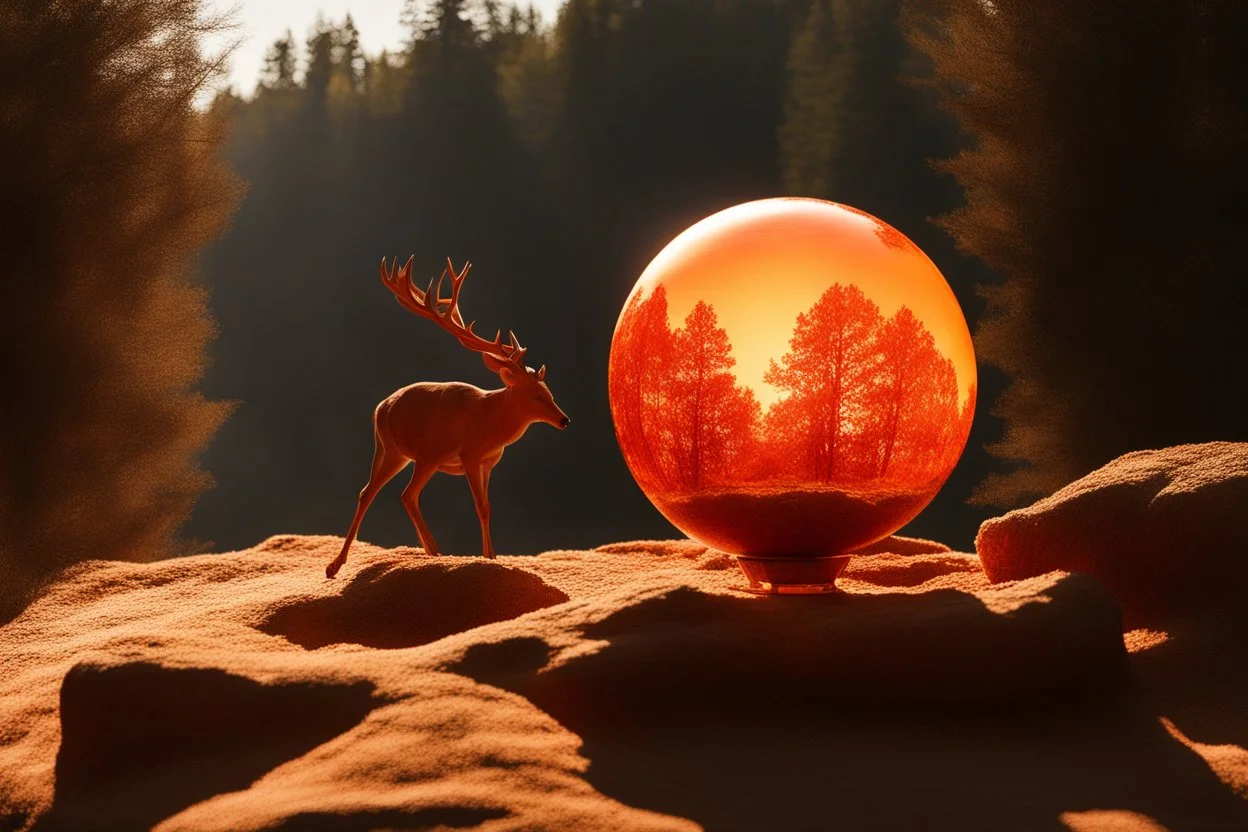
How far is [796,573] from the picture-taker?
373 centimetres

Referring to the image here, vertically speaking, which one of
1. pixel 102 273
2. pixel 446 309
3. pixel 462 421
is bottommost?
pixel 462 421

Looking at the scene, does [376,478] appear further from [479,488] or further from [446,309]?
[446,309]

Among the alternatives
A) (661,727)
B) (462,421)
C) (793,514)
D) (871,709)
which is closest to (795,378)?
(793,514)

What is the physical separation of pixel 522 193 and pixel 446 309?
688 inches

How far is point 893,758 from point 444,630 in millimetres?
1775

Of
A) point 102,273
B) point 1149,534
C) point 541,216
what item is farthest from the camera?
point 541,216

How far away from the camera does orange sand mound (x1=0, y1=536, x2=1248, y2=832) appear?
2.61 meters

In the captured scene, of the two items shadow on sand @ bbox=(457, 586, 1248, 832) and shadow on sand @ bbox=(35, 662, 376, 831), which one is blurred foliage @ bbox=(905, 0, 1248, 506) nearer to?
shadow on sand @ bbox=(457, 586, 1248, 832)

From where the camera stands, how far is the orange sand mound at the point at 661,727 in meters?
2.61

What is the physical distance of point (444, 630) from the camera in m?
4.20

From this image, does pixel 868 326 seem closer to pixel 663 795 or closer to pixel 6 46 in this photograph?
pixel 663 795

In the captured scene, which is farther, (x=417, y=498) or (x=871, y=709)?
(x=417, y=498)

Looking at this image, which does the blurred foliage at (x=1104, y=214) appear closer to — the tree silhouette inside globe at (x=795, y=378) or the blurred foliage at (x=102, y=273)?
the tree silhouette inside globe at (x=795, y=378)

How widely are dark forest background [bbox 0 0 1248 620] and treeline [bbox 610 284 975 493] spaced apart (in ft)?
11.0
